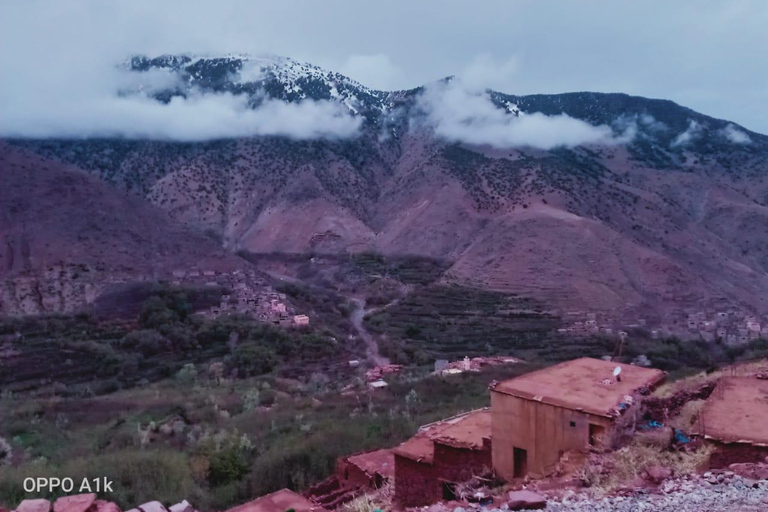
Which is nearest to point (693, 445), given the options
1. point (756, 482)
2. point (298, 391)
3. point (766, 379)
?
point (756, 482)

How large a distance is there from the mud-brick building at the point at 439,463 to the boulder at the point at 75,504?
5.63 metres

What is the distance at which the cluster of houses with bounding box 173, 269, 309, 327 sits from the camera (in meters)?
40.2

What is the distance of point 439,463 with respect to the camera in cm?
1116

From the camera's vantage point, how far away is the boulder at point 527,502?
5.87 m

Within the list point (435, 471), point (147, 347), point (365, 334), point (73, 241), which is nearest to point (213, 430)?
point (435, 471)

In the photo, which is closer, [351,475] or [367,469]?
[367,469]

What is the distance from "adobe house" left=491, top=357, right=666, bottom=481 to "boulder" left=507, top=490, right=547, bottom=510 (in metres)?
2.71

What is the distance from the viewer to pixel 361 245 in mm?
62844

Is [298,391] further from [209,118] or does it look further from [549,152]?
[209,118]

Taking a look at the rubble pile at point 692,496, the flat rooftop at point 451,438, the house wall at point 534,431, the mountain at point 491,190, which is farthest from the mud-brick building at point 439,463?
the mountain at point 491,190

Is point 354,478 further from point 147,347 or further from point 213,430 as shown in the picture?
point 147,347

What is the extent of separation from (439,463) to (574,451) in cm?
286

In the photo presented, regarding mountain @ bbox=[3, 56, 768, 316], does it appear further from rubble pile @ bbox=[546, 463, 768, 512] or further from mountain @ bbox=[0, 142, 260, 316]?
rubble pile @ bbox=[546, 463, 768, 512]

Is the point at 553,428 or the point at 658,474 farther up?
the point at 658,474
